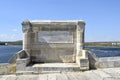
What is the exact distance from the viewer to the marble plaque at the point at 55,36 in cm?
1333

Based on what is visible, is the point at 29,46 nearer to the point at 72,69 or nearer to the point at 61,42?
the point at 61,42

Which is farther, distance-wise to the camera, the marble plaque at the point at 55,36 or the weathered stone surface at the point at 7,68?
the marble plaque at the point at 55,36

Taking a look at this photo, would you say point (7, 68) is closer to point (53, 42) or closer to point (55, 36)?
point (53, 42)

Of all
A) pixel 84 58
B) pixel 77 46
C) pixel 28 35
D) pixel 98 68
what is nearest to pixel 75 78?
pixel 84 58

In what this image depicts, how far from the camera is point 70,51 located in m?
13.4

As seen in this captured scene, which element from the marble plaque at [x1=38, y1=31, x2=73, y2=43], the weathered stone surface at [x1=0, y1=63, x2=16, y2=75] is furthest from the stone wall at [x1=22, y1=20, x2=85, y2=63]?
the weathered stone surface at [x1=0, y1=63, x2=16, y2=75]

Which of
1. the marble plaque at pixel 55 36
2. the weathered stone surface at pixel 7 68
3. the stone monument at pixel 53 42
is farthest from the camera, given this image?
the marble plaque at pixel 55 36

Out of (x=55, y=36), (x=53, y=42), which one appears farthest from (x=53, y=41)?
(x=55, y=36)

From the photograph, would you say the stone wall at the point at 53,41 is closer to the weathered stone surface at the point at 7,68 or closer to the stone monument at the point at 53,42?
the stone monument at the point at 53,42

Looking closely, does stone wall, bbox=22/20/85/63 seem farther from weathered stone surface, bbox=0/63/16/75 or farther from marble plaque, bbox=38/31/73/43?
weathered stone surface, bbox=0/63/16/75

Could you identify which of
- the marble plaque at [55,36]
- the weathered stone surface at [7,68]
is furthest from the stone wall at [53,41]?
the weathered stone surface at [7,68]

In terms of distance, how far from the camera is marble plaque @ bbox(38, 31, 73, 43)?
43.7 ft

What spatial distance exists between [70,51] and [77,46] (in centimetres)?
57

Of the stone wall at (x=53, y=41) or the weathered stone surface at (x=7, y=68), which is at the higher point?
the stone wall at (x=53, y=41)
